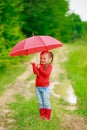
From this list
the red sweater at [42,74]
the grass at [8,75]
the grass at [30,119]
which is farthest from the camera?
the grass at [8,75]

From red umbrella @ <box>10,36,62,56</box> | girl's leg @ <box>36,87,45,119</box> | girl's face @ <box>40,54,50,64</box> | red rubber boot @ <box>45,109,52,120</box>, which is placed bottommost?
red rubber boot @ <box>45,109,52,120</box>

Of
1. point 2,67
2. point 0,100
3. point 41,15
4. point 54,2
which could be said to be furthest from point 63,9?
point 0,100

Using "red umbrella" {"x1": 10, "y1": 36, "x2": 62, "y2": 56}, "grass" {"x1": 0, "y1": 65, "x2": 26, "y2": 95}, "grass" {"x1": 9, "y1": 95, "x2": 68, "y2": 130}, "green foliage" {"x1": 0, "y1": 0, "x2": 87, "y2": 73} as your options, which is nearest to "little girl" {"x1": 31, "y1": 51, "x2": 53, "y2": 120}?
"red umbrella" {"x1": 10, "y1": 36, "x2": 62, "y2": 56}

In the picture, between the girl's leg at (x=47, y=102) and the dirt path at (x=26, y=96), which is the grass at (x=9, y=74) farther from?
the girl's leg at (x=47, y=102)

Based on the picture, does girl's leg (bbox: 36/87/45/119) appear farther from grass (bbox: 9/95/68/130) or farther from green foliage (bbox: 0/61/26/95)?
green foliage (bbox: 0/61/26/95)

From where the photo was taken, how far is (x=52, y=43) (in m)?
9.09

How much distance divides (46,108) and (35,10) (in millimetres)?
30053

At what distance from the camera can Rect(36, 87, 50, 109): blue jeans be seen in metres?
9.33

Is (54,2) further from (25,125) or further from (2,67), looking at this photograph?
(25,125)

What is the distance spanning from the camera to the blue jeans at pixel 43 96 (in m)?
9.33

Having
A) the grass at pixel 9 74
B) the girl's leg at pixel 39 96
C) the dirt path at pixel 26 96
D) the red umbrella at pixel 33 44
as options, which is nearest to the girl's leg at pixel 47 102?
the girl's leg at pixel 39 96

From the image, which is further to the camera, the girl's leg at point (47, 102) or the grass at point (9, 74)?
the grass at point (9, 74)

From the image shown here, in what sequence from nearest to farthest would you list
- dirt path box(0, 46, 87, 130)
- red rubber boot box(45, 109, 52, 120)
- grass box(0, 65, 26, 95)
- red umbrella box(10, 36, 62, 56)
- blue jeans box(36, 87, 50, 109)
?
red umbrella box(10, 36, 62, 56), blue jeans box(36, 87, 50, 109), red rubber boot box(45, 109, 52, 120), dirt path box(0, 46, 87, 130), grass box(0, 65, 26, 95)

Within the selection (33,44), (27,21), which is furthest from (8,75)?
(27,21)
